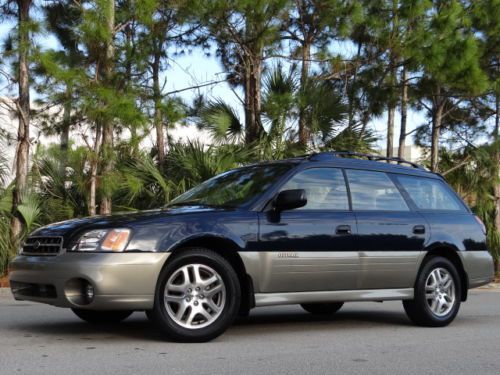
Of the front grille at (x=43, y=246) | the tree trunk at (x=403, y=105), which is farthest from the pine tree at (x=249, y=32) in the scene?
the front grille at (x=43, y=246)

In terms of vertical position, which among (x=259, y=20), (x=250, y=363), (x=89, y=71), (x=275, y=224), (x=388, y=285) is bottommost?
(x=250, y=363)

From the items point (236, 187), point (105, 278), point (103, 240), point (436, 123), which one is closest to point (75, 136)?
point (436, 123)

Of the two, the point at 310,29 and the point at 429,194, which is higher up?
the point at 310,29

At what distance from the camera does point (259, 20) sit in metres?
15.8

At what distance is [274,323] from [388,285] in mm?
1339

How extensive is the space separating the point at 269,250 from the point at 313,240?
500mm

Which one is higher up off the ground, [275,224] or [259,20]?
[259,20]

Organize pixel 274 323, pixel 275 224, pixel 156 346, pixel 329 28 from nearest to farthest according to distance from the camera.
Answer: pixel 156 346
pixel 275 224
pixel 274 323
pixel 329 28

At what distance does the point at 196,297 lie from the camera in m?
6.77

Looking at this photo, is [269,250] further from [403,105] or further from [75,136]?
[403,105]

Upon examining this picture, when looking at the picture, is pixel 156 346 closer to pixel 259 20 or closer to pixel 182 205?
pixel 182 205

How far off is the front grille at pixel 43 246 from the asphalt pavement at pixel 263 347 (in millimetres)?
758

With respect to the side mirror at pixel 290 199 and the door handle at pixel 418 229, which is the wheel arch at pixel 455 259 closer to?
the door handle at pixel 418 229

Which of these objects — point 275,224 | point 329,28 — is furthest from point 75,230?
point 329,28
